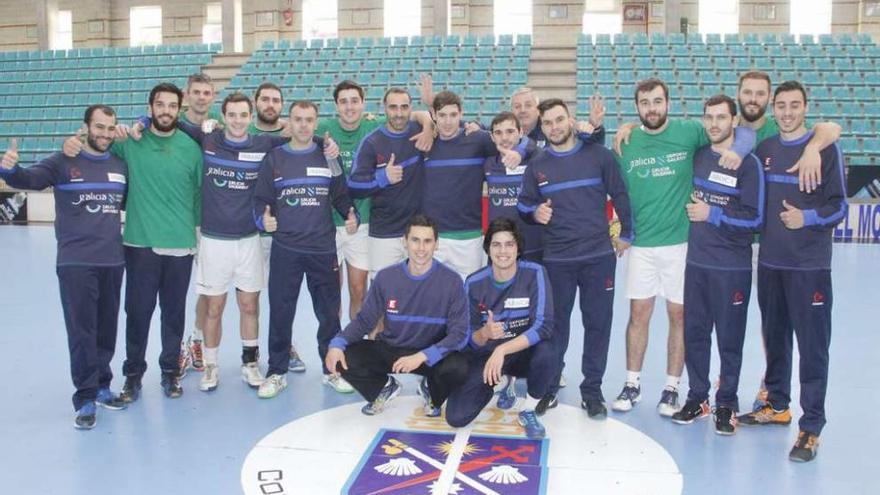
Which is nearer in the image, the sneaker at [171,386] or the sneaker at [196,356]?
the sneaker at [171,386]

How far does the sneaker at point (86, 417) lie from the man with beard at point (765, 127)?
3984 mm

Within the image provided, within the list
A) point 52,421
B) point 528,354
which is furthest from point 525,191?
point 52,421

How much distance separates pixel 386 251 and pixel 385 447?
1620 millimetres

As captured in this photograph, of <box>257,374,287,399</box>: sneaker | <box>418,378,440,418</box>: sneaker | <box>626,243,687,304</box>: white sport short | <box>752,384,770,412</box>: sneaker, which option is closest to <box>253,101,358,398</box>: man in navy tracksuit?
<box>257,374,287,399</box>: sneaker

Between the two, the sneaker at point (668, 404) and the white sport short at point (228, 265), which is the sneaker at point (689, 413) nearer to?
the sneaker at point (668, 404)

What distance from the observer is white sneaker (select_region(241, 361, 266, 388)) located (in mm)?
5152

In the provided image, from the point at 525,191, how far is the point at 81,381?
2.90m

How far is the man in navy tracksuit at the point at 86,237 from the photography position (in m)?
4.43

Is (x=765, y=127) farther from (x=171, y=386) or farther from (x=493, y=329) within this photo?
(x=171, y=386)

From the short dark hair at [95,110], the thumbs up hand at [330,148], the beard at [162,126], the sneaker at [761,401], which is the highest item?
the short dark hair at [95,110]

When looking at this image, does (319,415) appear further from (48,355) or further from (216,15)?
(216,15)

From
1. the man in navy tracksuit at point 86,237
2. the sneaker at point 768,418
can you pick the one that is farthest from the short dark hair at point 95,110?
the sneaker at point 768,418

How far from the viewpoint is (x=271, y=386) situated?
4980 mm

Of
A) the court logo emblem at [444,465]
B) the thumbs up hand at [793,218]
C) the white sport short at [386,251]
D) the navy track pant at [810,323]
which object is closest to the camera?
the court logo emblem at [444,465]
